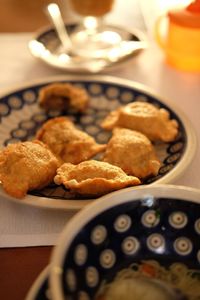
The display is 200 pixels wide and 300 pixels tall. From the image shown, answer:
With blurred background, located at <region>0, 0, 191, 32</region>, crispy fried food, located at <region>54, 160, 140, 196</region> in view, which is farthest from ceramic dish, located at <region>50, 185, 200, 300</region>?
blurred background, located at <region>0, 0, 191, 32</region>

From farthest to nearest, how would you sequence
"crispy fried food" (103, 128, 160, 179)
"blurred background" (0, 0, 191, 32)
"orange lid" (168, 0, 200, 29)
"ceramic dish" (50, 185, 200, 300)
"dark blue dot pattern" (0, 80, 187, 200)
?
1. "blurred background" (0, 0, 191, 32)
2. "orange lid" (168, 0, 200, 29)
3. "dark blue dot pattern" (0, 80, 187, 200)
4. "crispy fried food" (103, 128, 160, 179)
5. "ceramic dish" (50, 185, 200, 300)

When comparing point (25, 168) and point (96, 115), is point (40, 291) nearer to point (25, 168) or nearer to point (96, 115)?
point (25, 168)

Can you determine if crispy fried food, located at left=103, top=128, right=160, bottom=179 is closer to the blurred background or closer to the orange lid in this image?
the orange lid

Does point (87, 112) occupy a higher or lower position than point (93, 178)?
higher

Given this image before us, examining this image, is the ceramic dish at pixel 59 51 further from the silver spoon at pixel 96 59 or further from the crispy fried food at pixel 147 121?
the crispy fried food at pixel 147 121

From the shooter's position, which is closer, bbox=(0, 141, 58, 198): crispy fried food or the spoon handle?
bbox=(0, 141, 58, 198): crispy fried food

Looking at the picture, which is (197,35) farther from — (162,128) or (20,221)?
(20,221)

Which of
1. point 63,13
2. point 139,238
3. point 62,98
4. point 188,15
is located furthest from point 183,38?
point 139,238
